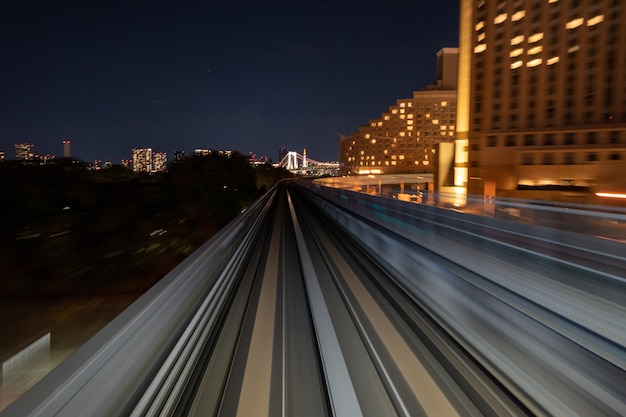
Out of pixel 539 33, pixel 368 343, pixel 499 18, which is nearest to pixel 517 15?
pixel 499 18

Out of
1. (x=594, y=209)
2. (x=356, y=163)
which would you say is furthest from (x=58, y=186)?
(x=356, y=163)

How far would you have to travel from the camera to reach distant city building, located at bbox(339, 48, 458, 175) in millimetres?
136875

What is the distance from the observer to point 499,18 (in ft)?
204

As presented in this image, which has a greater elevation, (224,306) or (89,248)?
(89,248)

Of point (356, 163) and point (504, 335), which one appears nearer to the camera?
point (504, 335)

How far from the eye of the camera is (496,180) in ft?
185

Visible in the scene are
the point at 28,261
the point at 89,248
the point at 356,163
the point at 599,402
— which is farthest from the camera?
the point at 356,163

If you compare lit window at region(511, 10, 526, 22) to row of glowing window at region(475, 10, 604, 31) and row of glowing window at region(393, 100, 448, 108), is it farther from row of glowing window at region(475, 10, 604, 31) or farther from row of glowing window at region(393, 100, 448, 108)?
row of glowing window at region(393, 100, 448, 108)

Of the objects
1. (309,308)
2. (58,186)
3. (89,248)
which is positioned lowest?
(309,308)

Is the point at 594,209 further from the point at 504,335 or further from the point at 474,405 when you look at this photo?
the point at 474,405

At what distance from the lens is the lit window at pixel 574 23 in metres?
57.1

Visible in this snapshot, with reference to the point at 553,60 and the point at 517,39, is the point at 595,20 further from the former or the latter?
the point at 517,39

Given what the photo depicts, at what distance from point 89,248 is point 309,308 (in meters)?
4.01

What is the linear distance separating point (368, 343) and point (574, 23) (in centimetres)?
7074
